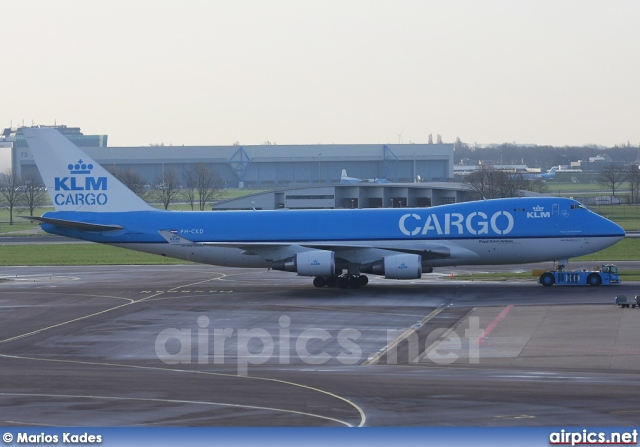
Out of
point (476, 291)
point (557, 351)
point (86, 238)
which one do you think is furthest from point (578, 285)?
point (86, 238)

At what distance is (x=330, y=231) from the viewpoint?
154ft

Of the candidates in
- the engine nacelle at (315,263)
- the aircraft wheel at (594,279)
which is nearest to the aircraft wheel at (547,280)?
the aircraft wheel at (594,279)

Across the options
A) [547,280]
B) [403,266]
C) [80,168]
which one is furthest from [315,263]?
[80,168]

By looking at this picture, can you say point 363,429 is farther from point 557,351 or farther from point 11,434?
point 557,351

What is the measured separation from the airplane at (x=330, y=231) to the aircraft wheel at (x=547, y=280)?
2.82 feet

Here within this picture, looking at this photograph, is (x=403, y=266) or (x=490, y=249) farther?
(x=490, y=249)

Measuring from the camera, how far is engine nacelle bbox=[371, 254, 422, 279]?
1738 inches

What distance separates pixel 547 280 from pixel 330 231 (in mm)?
11400

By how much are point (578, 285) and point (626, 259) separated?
55.4 feet

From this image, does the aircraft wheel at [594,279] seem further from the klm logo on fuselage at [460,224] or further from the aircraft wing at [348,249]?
the aircraft wing at [348,249]

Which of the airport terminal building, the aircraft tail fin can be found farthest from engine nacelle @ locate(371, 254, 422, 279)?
the airport terminal building

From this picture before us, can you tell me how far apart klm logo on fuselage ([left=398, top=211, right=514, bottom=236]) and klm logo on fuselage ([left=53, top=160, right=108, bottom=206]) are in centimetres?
1643

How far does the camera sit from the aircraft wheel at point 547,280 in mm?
46469

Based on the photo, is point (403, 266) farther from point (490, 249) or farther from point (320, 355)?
point (320, 355)
